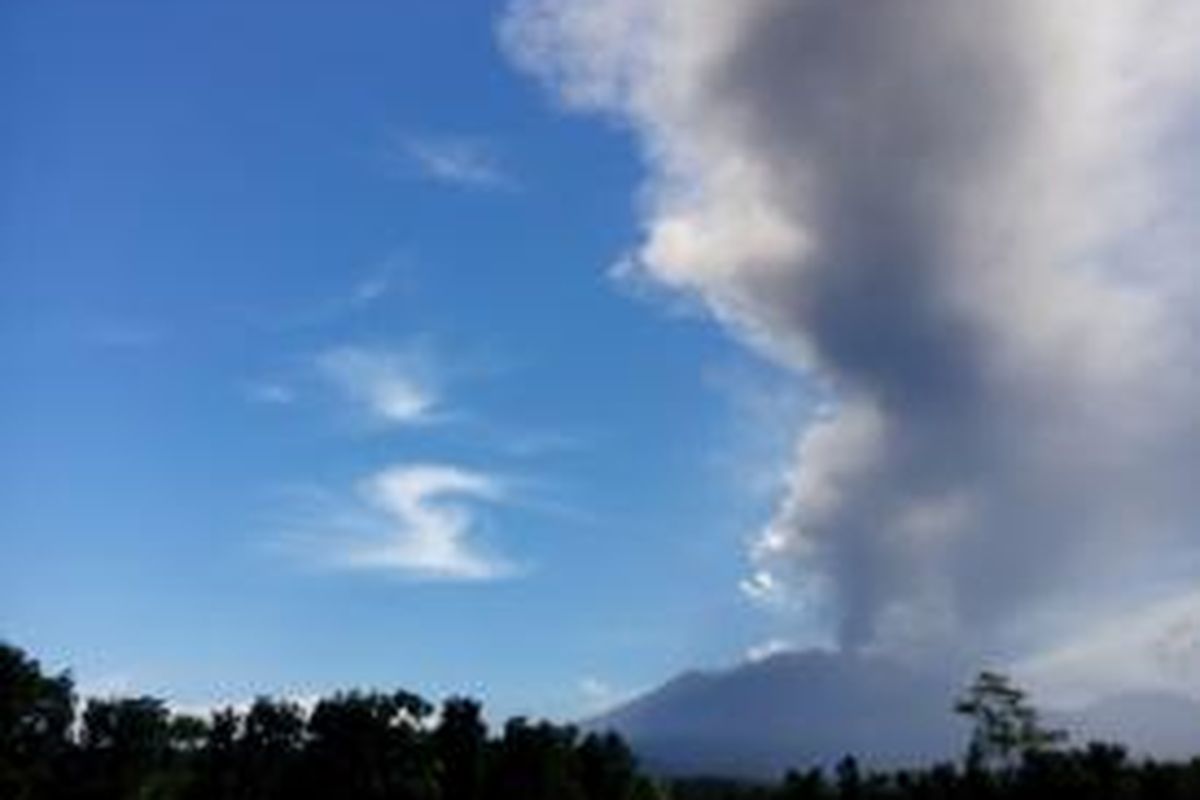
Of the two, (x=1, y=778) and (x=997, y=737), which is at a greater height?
(x=997, y=737)

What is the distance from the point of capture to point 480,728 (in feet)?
554

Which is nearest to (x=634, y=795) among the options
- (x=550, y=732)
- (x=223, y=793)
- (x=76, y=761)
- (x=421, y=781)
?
(x=550, y=732)

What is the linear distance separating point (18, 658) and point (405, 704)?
29.7 meters

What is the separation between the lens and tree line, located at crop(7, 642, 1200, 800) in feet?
502

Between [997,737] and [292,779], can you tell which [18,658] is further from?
[997,737]

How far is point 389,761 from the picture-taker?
518ft

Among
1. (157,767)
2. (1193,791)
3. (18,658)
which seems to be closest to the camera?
(1193,791)

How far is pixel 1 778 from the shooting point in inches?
5733

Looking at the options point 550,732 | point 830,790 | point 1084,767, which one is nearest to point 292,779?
point 550,732

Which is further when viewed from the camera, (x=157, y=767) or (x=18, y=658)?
(x=157, y=767)

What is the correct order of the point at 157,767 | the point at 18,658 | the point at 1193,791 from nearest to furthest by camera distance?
the point at 1193,791, the point at 18,658, the point at 157,767

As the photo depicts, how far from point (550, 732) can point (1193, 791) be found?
52798 millimetres

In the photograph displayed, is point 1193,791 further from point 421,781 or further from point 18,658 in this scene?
point 18,658

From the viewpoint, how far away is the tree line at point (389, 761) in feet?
502
